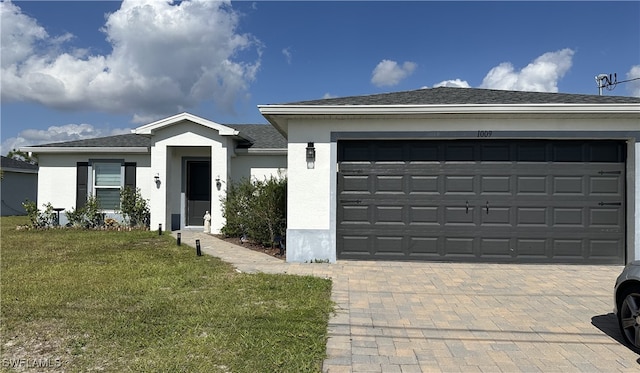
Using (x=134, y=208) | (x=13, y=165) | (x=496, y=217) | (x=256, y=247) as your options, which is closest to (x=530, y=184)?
(x=496, y=217)

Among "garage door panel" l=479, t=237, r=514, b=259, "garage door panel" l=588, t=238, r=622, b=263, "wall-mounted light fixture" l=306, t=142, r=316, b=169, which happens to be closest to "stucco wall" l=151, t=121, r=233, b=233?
"wall-mounted light fixture" l=306, t=142, r=316, b=169

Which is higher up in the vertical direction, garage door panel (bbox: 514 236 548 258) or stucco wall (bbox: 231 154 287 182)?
stucco wall (bbox: 231 154 287 182)

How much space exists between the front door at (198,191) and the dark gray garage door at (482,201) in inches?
256

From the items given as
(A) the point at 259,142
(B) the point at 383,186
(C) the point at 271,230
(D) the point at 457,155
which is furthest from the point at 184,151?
(D) the point at 457,155

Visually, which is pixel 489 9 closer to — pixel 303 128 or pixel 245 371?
pixel 303 128

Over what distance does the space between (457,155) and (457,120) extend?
2.33 ft

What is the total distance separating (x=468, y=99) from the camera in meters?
7.58

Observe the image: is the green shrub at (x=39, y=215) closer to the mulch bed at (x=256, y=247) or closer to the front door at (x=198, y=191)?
A: the front door at (x=198, y=191)

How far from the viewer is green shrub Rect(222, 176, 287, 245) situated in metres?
9.02

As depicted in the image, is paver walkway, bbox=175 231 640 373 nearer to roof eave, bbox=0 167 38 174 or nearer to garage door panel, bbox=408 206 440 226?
garage door panel, bbox=408 206 440 226

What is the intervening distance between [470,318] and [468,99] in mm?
4812

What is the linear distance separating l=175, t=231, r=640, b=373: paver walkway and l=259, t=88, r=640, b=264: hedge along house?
473 millimetres

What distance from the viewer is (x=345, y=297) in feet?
17.0

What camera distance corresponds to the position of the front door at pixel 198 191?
12.5 metres
